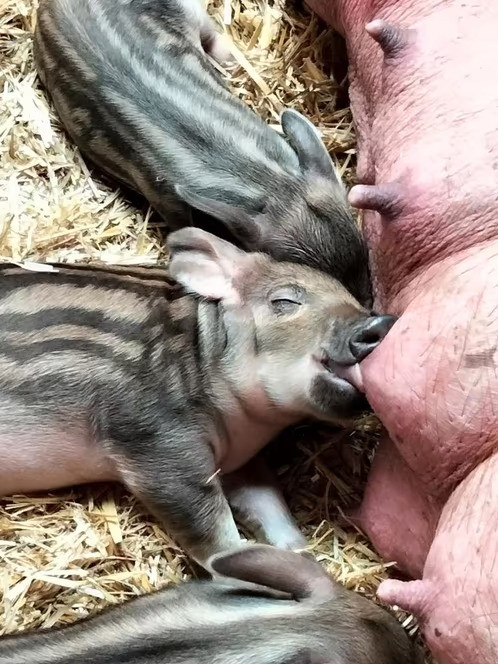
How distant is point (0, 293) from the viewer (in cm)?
236

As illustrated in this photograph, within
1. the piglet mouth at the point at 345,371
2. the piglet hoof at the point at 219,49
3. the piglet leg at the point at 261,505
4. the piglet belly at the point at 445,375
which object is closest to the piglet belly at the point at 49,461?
the piglet leg at the point at 261,505

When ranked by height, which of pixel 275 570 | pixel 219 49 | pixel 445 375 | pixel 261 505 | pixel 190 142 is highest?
pixel 219 49

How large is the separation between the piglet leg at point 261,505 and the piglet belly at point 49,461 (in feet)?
1.03

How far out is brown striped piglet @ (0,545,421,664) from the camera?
1.98 m

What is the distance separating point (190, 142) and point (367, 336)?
716 mm

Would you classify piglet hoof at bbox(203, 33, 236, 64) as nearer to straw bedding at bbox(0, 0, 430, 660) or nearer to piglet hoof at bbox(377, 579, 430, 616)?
straw bedding at bbox(0, 0, 430, 660)

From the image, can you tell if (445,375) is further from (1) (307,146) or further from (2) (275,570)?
(1) (307,146)

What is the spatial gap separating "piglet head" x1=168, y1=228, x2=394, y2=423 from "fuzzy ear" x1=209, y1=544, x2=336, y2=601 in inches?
14.2

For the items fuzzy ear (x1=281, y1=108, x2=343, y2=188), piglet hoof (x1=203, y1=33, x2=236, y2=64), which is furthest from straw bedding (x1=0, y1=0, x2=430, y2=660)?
fuzzy ear (x1=281, y1=108, x2=343, y2=188)

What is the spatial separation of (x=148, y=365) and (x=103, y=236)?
549 mm

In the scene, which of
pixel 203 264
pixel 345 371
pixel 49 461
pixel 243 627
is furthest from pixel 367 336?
pixel 49 461

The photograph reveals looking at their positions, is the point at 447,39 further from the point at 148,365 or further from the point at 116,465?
the point at 116,465

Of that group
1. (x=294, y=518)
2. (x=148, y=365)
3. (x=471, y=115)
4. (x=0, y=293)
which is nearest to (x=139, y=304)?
(x=148, y=365)

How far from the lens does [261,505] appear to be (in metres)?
2.50
